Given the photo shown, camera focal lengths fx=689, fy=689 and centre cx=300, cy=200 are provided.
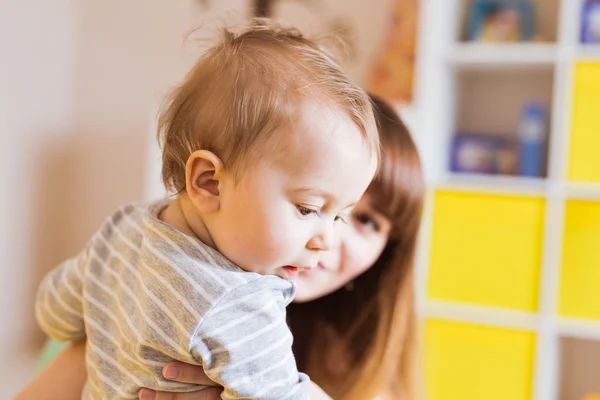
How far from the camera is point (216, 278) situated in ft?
2.40

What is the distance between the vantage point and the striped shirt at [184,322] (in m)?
0.72

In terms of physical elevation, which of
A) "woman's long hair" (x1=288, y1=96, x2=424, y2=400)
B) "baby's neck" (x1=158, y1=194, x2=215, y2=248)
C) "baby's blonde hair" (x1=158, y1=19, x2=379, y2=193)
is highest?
"baby's blonde hair" (x1=158, y1=19, x2=379, y2=193)

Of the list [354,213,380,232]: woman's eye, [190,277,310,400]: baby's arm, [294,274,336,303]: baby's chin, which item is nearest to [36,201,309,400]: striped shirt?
[190,277,310,400]: baby's arm

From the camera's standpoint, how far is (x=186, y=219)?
2.67ft

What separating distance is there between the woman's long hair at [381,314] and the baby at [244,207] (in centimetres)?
56

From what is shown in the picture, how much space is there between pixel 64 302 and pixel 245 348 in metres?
0.35

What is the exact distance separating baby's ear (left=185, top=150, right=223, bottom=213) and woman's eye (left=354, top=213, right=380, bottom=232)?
0.64 meters

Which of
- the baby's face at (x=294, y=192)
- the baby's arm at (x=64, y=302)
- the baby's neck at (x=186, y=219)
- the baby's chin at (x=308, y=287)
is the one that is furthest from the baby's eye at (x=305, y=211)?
the baby's chin at (x=308, y=287)

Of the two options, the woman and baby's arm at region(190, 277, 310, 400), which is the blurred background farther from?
baby's arm at region(190, 277, 310, 400)

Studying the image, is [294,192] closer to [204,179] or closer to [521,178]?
[204,179]

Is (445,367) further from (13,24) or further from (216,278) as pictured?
(13,24)

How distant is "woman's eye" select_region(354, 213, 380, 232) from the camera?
4.50ft

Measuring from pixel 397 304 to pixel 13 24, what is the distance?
187cm

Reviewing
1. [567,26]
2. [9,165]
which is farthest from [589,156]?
[9,165]
